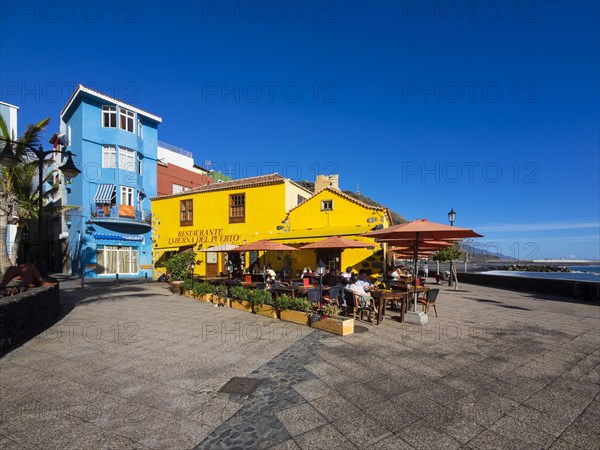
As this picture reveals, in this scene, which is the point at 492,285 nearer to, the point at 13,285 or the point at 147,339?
the point at 147,339

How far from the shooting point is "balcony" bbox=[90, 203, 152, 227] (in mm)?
23812

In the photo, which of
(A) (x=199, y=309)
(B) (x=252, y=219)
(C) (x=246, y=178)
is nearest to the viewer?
(A) (x=199, y=309)

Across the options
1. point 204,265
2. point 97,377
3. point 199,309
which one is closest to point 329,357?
point 97,377

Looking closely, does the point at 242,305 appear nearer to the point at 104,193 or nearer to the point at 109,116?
the point at 104,193

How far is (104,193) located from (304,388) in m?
25.6

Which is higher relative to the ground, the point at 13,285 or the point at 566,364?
the point at 13,285

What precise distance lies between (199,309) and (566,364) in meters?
10.2

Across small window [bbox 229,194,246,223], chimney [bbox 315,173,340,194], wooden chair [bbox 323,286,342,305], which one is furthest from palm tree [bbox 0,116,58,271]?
chimney [bbox 315,173,340,194]

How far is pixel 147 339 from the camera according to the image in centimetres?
725

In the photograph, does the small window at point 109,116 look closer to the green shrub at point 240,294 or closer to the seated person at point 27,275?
the seated person at point 27,275

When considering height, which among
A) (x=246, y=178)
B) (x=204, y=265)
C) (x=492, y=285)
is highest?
(x=246, y=178)

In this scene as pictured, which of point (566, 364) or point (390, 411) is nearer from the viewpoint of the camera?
point (390, 411)

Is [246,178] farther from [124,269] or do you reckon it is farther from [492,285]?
[492,285]

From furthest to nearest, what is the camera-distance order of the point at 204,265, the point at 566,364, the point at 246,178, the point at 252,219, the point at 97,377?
the point at 246,178 < the point at 204,265 < the point at 252,219 < the point at 566,364 < the point at 97,377
